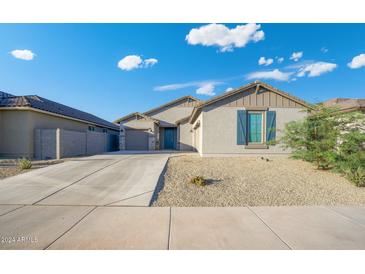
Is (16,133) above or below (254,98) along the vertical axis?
below

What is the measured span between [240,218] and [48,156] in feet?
38.3

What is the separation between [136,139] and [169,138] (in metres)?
3.67

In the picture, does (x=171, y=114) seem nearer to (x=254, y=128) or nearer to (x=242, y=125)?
(x=242, y=125)

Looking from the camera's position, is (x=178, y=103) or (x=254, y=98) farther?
(x=178, y=103)

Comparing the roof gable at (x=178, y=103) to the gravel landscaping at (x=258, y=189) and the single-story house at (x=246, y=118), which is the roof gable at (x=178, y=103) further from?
the gravel landscaping at (x=258, y=189)

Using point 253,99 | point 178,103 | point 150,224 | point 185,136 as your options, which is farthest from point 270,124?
point 178,103

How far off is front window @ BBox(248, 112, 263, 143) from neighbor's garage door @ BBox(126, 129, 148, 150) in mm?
11574

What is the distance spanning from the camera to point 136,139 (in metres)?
18.8

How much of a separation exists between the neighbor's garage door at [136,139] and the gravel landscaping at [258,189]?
12.2m

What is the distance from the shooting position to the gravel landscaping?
14.2 feet

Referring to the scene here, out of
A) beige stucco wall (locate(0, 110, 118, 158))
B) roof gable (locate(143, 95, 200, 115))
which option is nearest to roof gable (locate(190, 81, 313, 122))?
beige stucco wall (locate(0, 110, 118, 158))

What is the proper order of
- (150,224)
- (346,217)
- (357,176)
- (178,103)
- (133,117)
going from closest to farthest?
(150,224) < (346,217) < (357,176) < (133,117) < (178,103)

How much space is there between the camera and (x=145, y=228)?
3035 mm

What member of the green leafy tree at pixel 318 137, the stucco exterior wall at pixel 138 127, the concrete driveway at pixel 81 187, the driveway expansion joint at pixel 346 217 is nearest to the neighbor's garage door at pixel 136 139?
the stucco exterior wall at pixel 138 127
